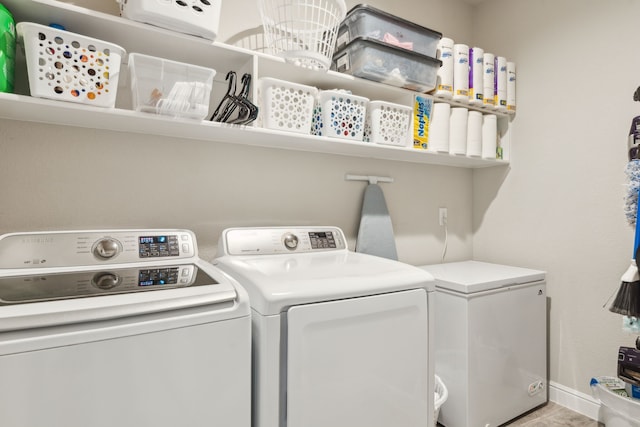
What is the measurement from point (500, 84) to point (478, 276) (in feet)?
4.07

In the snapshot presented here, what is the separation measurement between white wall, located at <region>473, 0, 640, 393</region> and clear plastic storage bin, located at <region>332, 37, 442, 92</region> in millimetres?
837

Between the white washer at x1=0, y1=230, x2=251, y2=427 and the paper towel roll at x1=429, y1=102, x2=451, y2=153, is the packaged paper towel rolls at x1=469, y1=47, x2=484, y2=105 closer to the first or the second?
the paper towel roll at x1=429, y1=102, x2=451, y2=153

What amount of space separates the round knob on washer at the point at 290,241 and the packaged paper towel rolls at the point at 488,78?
1475 millimetres

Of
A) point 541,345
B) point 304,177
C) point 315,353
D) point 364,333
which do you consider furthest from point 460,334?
point 304,177

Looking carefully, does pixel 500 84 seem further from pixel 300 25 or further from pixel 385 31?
pixel 300 25

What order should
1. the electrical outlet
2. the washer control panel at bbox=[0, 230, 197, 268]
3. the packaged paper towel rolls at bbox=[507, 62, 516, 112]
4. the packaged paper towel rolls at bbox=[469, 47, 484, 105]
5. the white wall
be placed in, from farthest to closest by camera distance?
1. the electrical outlet
2. the packaged paper towel rolls at bbox=[507, 62, 516, 112]
3. the packaged paper towel rolls at bbox=[469, 47, 484, 105]
4. the white wall
5. the washer control panel at bbox=[0, 230, 197, 268]

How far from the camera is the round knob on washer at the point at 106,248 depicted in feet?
3.84

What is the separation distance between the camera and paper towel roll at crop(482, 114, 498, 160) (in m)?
2.16

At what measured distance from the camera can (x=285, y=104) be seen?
4.75 ft

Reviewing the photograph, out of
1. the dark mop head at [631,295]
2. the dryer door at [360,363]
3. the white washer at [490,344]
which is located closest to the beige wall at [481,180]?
the white washer at [490,344]

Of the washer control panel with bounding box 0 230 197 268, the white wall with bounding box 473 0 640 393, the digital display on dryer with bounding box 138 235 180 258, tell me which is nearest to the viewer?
the washer control panel with bounding box 0 230 197 268

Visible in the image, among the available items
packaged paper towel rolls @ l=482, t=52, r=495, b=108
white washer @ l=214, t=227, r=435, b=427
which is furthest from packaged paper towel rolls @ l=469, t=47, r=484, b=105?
white washer @ l=214, t=227, r=435, b=427

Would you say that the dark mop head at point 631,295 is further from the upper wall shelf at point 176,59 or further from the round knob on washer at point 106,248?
the round knob on washer at point 106,248

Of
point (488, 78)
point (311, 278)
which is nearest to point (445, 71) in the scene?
point (488, 78)
